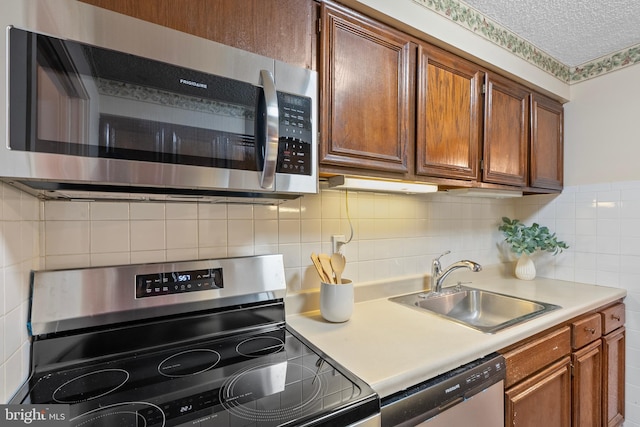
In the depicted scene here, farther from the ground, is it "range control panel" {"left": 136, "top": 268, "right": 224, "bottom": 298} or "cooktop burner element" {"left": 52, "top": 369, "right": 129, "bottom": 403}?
"range control panel" {"left": 136, "top": 268, "right": 224, "bottom": 298}

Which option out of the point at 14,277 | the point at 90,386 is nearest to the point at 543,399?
the point at 90,386

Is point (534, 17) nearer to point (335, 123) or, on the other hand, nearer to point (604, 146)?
point (604, 146)

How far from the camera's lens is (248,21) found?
0.84 m

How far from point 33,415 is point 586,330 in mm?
2053

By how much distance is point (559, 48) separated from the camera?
67.8 inches

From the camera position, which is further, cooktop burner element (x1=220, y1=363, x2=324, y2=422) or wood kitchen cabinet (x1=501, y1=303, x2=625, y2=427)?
wood kitchen cabinet (x1=501, y1=303, x2=625, y2=427)

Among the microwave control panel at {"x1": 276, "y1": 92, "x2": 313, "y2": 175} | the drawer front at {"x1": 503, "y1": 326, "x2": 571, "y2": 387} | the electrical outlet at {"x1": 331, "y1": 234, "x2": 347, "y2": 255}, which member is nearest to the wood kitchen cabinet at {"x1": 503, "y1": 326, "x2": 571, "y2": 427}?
the drawer front at {"x1": 503, "y1": 326, "x2": 571, "y2": 387}

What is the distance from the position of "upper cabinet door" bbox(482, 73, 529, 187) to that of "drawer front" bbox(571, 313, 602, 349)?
734mm

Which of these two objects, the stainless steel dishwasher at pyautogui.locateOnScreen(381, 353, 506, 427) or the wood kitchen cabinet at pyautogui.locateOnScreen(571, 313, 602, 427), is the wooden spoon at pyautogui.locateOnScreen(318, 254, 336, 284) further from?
the wood kitchen cabinet at pyautogui.locateOnScreen(571, 313, 602, 427)

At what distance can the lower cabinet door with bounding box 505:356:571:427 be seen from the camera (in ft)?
3.53

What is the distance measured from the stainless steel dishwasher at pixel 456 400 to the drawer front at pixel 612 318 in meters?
1.01

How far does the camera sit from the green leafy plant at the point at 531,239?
1941mm

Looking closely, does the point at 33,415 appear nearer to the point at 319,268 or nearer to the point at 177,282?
the point at 177,282

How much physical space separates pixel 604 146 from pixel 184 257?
7.95 ft
